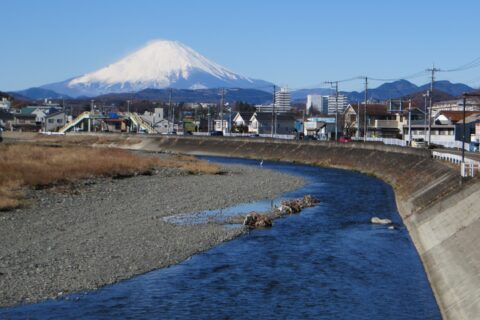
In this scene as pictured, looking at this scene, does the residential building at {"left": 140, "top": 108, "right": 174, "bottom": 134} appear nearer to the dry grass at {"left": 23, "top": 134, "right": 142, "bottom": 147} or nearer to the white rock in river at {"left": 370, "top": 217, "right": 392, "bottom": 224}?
the dry grass at {"left": 23, "top": 134, "right": 142, "bottom": 147}

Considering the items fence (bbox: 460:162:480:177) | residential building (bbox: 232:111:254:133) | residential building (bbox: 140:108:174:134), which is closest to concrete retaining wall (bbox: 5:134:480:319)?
fence (bbox: 460:162:480:177)

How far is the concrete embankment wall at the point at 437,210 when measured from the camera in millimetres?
14465

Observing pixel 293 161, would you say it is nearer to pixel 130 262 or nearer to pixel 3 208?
pixel 3 208

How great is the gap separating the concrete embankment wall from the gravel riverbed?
6384 millimetres

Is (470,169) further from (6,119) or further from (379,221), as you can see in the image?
(6,119)

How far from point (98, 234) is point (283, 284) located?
22.3ft

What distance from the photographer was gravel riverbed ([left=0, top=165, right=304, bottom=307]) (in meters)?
15.1

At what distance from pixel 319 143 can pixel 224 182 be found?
27.9 m

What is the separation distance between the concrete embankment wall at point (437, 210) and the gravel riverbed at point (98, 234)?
6.38 m

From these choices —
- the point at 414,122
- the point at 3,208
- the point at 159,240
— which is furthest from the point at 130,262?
the point at 414,122

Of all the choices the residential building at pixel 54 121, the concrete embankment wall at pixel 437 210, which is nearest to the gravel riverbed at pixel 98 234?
the concrete embankment wall at pixel 437 210

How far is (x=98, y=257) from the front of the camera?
675 inches

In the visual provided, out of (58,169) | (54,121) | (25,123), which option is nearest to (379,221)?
(58,169)

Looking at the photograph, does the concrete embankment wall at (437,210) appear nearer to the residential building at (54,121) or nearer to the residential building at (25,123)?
the residential building at (54,121)
